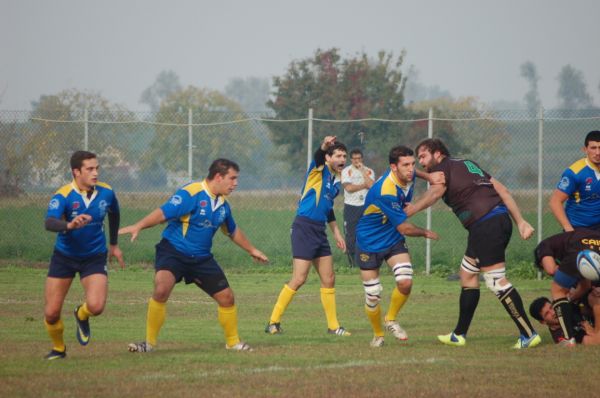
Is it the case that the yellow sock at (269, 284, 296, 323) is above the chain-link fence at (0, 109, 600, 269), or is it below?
below

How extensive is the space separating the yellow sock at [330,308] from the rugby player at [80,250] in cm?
334

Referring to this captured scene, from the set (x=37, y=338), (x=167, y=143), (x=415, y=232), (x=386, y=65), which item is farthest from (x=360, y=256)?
(x=386, y=65)

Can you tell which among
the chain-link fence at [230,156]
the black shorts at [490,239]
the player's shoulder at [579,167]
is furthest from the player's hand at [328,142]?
the chain-link fence at [230,156]

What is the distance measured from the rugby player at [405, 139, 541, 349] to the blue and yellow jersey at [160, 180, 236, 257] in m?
2.11

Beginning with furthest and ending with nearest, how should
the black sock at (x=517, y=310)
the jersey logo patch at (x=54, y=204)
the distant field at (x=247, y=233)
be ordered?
the distant field at (x=247, y=233)
the black sock at (x=517, y=310)
the jersey logo patch at (x=54, y=204)

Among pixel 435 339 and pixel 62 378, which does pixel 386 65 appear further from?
pixel 62 378

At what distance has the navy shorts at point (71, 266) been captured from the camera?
1088cm

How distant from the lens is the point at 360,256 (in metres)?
12.0

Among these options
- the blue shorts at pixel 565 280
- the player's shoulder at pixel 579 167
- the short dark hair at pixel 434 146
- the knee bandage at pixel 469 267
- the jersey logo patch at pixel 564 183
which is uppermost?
the short dark hair at pixel 434 146

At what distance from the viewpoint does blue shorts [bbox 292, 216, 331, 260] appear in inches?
540

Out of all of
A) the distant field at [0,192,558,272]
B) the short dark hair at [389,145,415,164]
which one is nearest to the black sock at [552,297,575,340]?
the short dark hair at [389,145,415,164]

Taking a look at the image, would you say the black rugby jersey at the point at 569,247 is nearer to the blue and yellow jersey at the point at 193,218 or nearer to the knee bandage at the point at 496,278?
the knee bandage at the point at 496,278

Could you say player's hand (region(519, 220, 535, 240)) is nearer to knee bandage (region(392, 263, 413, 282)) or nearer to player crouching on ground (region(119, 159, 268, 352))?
knee bandage (region(392, 263, 413, 282))

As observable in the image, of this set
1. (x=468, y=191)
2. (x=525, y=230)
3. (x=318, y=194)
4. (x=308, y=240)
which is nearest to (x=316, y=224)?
(x=308, y=240)
